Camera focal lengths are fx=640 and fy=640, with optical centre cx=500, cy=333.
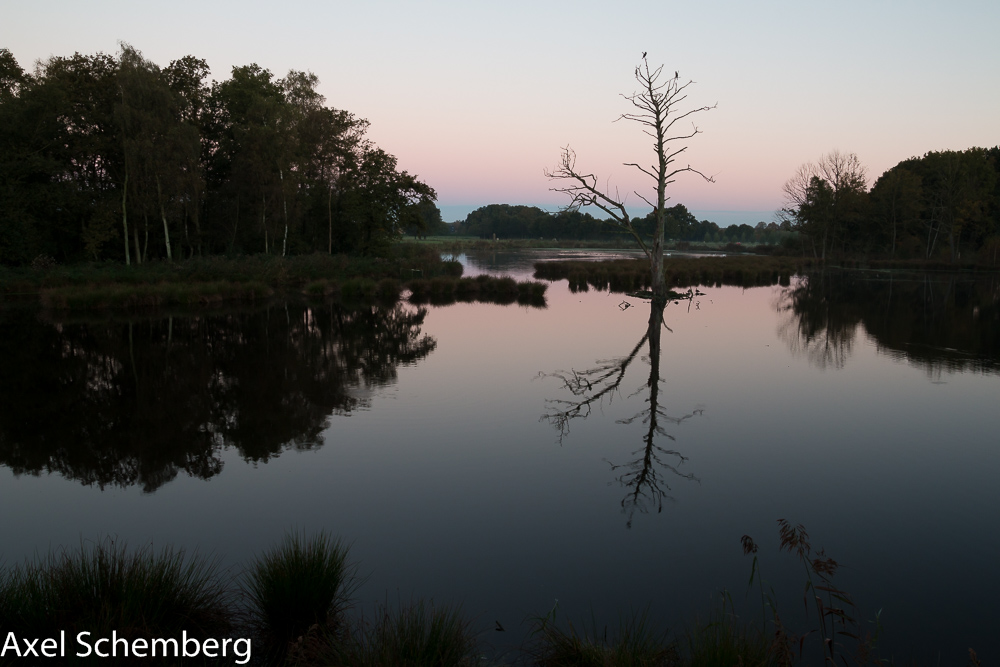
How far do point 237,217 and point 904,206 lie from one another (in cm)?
5598

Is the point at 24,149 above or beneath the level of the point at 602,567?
above

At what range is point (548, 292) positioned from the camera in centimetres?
3206

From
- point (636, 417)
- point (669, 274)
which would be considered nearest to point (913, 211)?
point (669, 274)

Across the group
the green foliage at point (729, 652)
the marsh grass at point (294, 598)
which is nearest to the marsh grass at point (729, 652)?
the green foliage at point (729, 652)

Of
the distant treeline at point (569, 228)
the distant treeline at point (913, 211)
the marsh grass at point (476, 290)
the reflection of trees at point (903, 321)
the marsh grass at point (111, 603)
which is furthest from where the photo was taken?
the distant treeline at point (569, 228)

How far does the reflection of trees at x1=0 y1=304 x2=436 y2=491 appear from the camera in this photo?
849 cm

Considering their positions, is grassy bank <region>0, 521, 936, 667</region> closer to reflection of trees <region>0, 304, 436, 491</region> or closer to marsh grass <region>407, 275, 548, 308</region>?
reflection of trees <region>0, 304, 436, 491</region>

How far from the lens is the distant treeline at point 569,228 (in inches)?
5624

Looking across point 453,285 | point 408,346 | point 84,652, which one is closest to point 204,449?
point 84,652

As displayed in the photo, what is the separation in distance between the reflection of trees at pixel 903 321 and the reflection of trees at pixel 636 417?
16.2 ft

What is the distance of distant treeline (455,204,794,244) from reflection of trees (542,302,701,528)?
104356 mm

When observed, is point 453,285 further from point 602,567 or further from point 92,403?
point 602,567

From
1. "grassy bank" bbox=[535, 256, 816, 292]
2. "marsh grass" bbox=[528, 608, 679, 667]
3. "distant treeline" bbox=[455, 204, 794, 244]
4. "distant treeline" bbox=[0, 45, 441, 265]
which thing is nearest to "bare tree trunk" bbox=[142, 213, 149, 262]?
"distant treeline" bbox=[0, 45, 441, 265]

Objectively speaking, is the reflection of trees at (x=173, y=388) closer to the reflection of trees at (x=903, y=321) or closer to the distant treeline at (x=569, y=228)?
the reflection of trees at (x=903, y=321)
